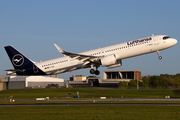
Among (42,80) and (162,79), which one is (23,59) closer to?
(42,80)

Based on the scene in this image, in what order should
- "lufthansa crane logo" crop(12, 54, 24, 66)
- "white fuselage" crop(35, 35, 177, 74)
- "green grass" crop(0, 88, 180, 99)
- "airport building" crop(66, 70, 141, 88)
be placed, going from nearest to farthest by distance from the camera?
"white fuselage" crop(35, 35, 177, 74) < "lufthansa crane logo" crop(12, 54, 24, 66) < "green grass" crop(0, 88, 180, 99) < "airport building" crop(66, 70, 141, 88)

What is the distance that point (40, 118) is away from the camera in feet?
80.1

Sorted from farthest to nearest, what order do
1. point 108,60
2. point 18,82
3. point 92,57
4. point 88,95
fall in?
point 18,82
point 88,95
point 92,57
point 108,60

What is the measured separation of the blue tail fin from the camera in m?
49.8

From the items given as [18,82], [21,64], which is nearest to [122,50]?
[21,64]

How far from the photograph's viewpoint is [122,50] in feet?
146

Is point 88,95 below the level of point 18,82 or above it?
below

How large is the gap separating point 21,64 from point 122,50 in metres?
19.5

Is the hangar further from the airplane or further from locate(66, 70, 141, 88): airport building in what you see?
the airplane

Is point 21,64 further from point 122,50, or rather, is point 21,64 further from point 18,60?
point 122,50

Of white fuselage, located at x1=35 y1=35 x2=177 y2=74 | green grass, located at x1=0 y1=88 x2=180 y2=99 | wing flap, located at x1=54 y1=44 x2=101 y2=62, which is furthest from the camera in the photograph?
green grass, located at x1=0 y1=88 x2=180 y2=99

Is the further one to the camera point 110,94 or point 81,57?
point 110,94

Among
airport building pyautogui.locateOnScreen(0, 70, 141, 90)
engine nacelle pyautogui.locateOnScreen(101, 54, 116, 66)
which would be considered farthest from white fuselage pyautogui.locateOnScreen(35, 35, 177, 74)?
airport building pyautogui.locateOnScreen(0, 70, 141, 90)

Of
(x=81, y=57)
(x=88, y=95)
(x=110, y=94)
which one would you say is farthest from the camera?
(x=110, y=94)
